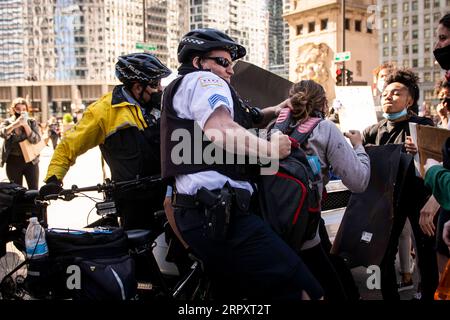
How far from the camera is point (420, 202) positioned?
4043 mm

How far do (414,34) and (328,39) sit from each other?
86.5 meters

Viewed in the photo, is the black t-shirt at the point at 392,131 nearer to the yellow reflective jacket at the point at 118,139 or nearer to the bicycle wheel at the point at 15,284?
the yellow reflective jacket at the point at 118,139

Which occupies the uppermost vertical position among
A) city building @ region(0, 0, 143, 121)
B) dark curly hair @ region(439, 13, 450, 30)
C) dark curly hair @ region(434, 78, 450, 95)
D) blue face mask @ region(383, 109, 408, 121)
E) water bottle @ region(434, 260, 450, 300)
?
city building @ region(0, 0, 143, 121)

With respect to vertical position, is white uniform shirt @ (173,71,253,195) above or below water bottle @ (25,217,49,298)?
above

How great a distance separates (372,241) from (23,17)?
437 feet

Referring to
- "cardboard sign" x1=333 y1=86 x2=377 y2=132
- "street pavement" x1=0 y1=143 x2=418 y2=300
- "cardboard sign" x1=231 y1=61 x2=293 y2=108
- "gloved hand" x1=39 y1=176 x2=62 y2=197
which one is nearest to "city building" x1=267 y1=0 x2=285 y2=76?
"street pavement" x1=0 y1=143 x2=418 y2=300

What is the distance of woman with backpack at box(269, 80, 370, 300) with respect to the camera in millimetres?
3125

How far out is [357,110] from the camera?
7.05 m

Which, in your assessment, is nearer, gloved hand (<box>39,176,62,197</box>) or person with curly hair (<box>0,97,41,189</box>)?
gloved hand (<box>39,176,62,197</box>)

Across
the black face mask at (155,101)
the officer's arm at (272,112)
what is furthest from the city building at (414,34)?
the officer's arm at (272,112)

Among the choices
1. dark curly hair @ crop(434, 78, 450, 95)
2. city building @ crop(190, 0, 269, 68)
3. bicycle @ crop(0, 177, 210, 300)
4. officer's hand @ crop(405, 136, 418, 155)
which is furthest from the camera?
city building @ crop(190, 0, 269, 68)

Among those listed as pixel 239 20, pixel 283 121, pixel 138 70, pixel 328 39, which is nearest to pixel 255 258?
pixel 283 121

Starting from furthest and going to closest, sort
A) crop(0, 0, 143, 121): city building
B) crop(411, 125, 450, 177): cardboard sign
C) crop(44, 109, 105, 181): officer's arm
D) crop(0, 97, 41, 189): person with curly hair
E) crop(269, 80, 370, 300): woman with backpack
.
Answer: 1. crop(0, 0, 143, 121): city building
2. crop(0, 97, 41, 189): person with curly hair
3. crop(44, 109, 105, 181): officer's arm
4. crop(269, 80, 370, 300): woman with backpack
5. crop(411, 125, 450, 177): cardboard sign

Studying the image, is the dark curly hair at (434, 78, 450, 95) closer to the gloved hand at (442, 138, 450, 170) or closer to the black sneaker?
the gloved hand at (442, 138, 450, 170)
